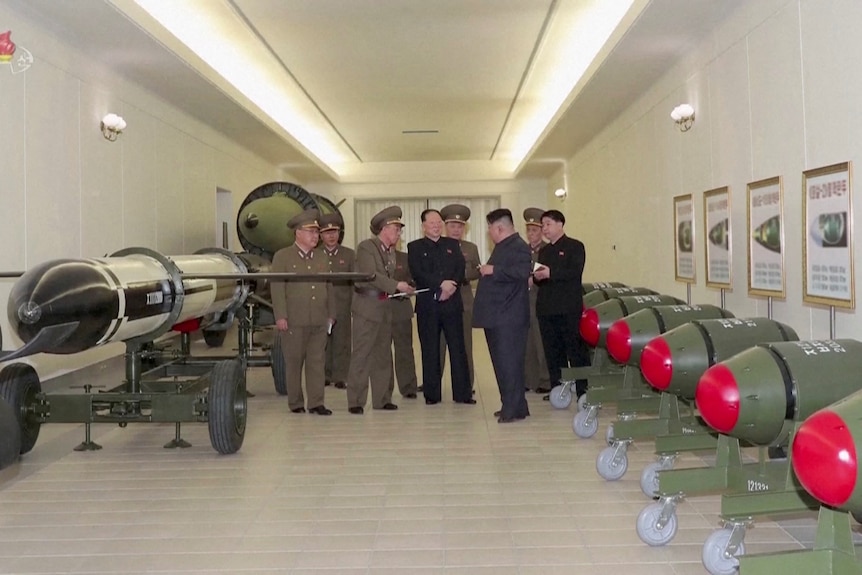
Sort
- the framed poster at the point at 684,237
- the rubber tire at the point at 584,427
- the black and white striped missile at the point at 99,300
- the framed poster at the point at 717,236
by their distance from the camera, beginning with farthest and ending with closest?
the framed poster at the point at 684,237 → the framed poster at the point at 717,236 → the rubber tire at the point at 584,427 → the black and white striped missile at the point at 99,300

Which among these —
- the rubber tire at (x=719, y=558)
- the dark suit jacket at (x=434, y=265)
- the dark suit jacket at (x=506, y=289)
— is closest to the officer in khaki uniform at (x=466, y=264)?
the dark suit jacket at (x=434, y=265)

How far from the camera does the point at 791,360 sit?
374 centimetres

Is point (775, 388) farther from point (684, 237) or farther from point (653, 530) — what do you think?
point (684, 237)

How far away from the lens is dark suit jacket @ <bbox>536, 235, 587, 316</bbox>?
24.8ft

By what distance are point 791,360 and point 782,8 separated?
2877 mm

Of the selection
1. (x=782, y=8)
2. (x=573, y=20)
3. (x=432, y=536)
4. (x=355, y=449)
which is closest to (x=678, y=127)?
(x=573, y=20)

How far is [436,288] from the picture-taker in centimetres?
775

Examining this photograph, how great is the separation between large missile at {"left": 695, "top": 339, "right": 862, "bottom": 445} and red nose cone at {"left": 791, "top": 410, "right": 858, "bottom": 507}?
0.96 metres

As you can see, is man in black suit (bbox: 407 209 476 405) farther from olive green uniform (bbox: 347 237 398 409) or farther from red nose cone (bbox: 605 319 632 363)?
red nose cone (bbox: 605 319 632 363)

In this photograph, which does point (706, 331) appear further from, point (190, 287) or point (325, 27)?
point (325, 27)

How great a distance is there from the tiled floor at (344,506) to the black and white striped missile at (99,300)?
92 cm

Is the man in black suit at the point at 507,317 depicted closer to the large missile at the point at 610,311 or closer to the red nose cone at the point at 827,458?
the large missile at the point at 610,311

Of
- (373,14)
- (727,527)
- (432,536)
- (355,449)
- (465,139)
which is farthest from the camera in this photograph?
(465,139)

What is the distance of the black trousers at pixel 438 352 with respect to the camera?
7879mm
